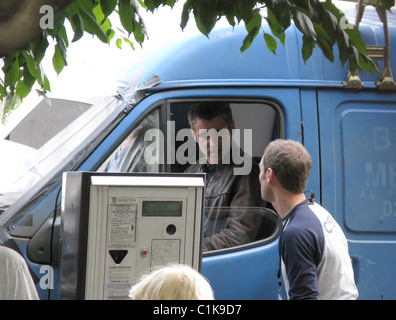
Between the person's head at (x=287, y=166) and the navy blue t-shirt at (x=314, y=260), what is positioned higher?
the person's head at (x=287, y=166)

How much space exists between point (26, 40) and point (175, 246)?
133cm

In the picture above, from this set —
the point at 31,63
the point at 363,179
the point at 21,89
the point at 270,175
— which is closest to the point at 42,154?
the point at 21,89

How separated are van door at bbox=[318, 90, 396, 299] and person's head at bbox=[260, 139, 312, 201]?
1064 mm

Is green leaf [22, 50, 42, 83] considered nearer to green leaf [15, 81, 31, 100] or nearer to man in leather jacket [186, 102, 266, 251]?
green leaf [15, 81, 31, 100]

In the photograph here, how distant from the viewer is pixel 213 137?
5.13m

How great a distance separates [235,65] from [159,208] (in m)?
1.93

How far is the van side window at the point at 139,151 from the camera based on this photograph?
491cm

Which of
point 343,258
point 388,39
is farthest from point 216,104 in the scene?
point 343,258

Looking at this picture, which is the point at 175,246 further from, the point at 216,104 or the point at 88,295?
the point at 216,104

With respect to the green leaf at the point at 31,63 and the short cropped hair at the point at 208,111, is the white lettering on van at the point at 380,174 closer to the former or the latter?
the short cropped hair at the point at 208,111

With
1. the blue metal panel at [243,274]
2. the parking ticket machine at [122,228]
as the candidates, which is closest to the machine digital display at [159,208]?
the parking ticket machine at [122,228]

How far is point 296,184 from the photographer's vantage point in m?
3.94

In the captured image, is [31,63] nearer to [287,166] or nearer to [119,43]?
[119,43]

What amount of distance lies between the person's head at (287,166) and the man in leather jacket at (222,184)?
0.91 meters
